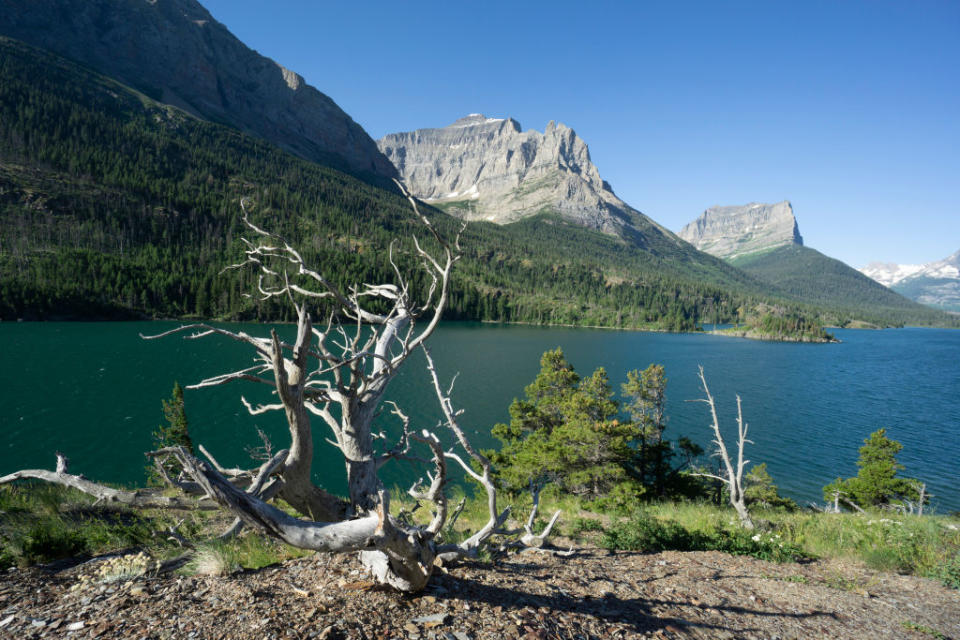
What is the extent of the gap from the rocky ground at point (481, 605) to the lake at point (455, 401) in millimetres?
18661

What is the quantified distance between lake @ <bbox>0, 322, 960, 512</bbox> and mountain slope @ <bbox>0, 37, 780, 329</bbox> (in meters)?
21.3

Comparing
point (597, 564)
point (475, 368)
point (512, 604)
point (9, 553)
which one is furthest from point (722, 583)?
point (475, 368)

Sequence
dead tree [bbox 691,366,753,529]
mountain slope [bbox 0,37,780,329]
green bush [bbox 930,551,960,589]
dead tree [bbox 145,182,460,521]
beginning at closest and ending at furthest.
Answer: dead tree [bbox 145,182,460,521], green bush [bbox 930,551,960,589], dead tree [bbox 691,366,753,529], mountain slope [bbox 0,37,780,329]

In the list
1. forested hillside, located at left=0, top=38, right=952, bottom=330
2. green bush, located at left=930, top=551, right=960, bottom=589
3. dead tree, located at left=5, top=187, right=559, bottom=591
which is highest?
forested hillside, located at left=0, top=38, right=952, bottom=330

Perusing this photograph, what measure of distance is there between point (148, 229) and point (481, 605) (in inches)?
6547

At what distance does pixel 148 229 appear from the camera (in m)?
128

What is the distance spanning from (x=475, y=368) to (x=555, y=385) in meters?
37.3

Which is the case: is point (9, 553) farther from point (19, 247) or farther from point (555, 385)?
point (19, 247)

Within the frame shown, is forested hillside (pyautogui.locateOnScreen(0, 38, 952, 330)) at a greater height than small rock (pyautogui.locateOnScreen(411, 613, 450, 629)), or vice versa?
forested hillside (pyautogui.locateOnScreen(0, 38, 952, 330))

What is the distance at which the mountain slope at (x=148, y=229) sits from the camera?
93625 mm

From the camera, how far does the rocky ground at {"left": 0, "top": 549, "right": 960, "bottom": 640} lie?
348cm

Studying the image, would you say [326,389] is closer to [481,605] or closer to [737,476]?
[481,605]

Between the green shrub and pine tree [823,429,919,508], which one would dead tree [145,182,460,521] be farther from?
pine tree [823,429,919,508]

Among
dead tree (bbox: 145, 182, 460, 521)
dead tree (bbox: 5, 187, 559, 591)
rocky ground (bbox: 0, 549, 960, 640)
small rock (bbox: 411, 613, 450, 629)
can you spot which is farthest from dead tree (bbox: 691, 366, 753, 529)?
dead tree (bbox: 145, 182, 460, 521)
